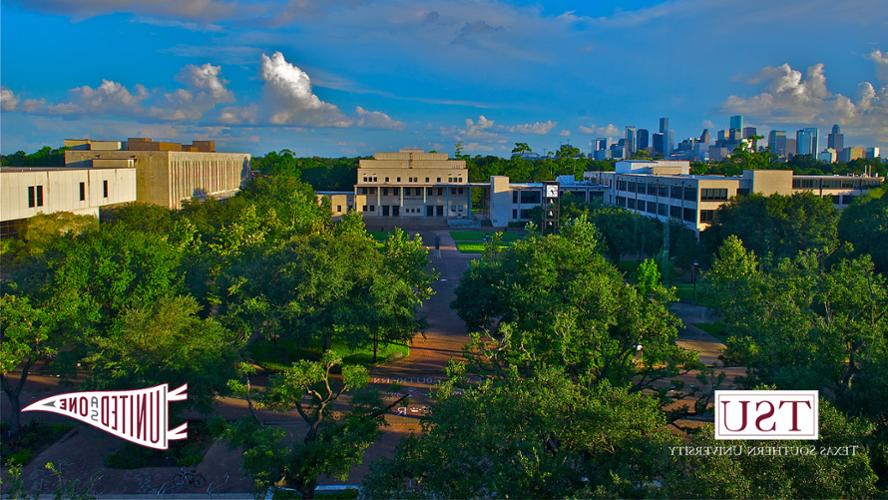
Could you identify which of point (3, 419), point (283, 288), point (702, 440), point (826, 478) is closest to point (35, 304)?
point (3, 419)

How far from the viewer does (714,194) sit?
64.1 m

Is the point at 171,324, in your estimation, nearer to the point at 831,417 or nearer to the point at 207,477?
the point at 207,477

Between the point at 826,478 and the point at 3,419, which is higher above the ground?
the point at 826,478

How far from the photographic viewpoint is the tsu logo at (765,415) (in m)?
12.7

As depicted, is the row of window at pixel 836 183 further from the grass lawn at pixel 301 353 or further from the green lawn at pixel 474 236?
the grass lawn at pixel 301 353

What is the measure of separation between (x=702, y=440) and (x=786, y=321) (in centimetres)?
850

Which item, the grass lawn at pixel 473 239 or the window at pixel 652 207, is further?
the window at pixel 652 207

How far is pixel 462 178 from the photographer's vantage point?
104062 mm

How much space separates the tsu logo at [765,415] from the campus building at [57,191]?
109 feet

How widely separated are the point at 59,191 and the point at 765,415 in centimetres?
3672

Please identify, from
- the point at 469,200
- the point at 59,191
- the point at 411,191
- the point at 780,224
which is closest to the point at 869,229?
the point at 780,224

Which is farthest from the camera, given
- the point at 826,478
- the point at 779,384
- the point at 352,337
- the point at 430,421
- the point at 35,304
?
the point at 352,337

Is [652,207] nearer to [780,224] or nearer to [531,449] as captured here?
[780,224]

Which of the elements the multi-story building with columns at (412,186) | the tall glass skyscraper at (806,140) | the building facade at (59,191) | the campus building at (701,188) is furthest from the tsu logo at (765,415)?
the tall glass skyscraper at (806,140)
